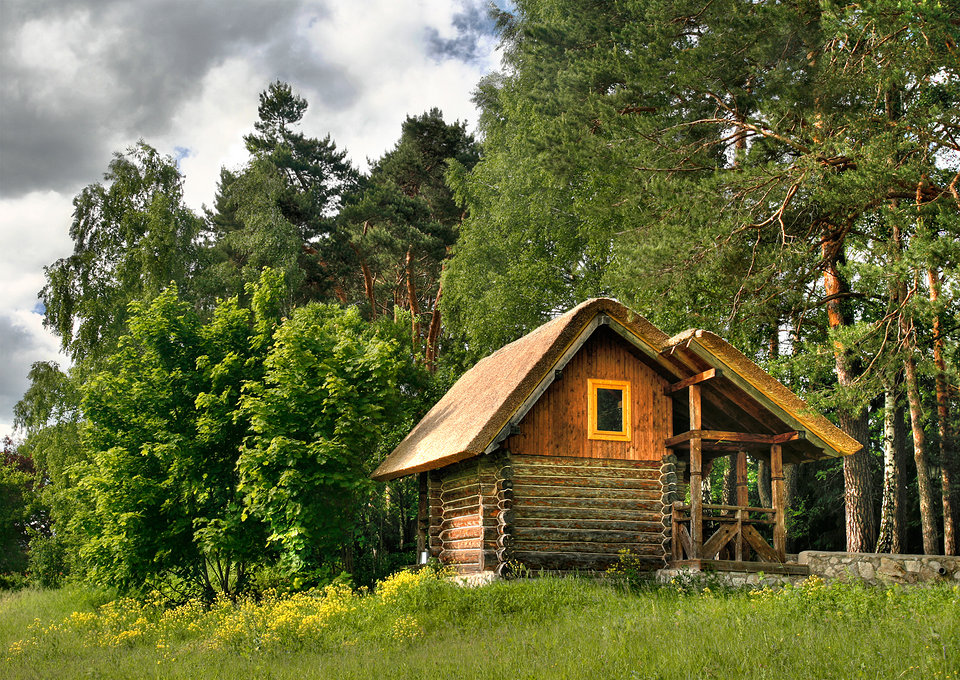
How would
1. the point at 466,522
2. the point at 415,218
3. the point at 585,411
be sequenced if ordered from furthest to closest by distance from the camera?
the point at 415,218 → the point at 466,522 → the point at 585,411

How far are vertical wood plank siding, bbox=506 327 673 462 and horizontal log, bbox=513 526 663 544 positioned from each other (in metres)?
1.41

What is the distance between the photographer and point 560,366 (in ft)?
51.4

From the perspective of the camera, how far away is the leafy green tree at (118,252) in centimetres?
2611

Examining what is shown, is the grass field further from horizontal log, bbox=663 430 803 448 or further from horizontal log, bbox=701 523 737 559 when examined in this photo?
horizontal log, bbox=663 430 803 448

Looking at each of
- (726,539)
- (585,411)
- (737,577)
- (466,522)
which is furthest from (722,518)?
(466,522)

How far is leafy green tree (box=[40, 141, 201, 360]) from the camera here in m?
26.1

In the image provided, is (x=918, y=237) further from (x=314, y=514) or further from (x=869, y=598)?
(x=314, y=514)

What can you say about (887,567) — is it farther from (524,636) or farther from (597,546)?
(524,636)

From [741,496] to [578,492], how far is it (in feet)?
11.5

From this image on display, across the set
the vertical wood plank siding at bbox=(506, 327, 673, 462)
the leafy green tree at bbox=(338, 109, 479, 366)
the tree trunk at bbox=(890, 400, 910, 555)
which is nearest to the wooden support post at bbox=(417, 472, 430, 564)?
the vertical wood plank siding at bbox=(506, 327, 673, 462)

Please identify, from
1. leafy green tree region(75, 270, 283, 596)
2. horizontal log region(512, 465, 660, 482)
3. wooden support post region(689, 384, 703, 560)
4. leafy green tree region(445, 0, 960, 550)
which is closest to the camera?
leafy green tree region(445, 0, 960, 550)

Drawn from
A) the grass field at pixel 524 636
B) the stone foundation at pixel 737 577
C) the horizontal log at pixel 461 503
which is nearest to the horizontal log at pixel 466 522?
the horizontal log at pixel 461 503

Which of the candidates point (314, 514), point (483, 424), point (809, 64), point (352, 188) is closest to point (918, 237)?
point (809, 64)

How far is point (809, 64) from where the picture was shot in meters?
17.7
